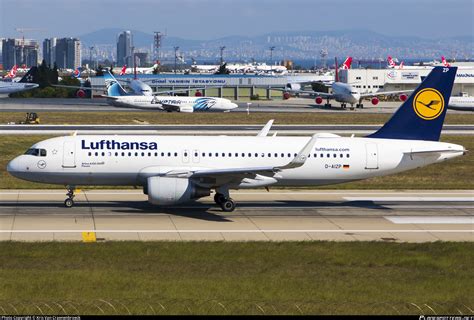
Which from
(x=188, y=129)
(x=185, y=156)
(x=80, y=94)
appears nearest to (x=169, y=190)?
(x=185, y=156)

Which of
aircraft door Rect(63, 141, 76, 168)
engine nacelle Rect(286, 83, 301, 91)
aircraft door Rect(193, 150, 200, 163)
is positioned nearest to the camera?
aircraft door Rect(63, 141, 76, 168)

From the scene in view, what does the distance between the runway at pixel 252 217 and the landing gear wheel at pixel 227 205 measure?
0.30 metres

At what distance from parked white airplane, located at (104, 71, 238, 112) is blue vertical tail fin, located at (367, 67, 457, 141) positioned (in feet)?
261

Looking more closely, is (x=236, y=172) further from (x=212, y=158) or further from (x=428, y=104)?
(x=428, y=104)

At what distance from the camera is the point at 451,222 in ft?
130

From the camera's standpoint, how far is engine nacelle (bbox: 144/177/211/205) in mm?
39062

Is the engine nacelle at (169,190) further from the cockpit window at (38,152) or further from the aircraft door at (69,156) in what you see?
the cockpit window at (38,152)

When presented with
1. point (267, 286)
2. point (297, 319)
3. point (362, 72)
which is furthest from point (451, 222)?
point (362, 72)

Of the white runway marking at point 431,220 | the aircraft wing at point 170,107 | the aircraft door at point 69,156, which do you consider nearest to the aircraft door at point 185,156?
the aircraft door at point 69,156

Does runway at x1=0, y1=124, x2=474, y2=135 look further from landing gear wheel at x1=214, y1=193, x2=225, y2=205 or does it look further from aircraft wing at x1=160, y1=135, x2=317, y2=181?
aircraft wing at x1=160, y1=135, x2=317, y2=181

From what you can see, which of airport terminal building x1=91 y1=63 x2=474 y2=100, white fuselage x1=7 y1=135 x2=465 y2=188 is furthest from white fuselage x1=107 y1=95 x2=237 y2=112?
white fuselage x1=7 y1=135 x2=465 y2=188

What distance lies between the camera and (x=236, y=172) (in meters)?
39.1

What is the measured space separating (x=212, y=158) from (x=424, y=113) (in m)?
10.8

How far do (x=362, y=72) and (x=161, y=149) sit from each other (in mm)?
146785
